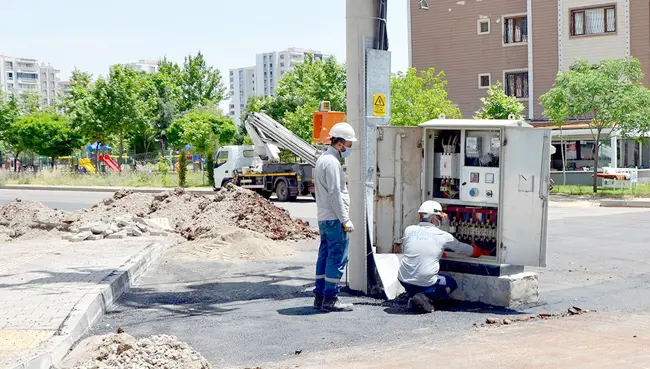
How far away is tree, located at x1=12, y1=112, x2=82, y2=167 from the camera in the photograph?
52438mm

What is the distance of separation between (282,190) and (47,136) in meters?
28.2

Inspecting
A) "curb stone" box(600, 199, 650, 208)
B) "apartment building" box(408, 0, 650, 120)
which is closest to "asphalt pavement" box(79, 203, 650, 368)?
"curb stone" box(600, 199, 650, 208)

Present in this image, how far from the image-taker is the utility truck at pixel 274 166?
3036 cm

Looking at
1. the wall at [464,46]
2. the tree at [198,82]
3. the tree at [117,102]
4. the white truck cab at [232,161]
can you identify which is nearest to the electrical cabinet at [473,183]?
the white truck cab at [232,161]

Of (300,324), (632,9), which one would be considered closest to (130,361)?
(300,324)

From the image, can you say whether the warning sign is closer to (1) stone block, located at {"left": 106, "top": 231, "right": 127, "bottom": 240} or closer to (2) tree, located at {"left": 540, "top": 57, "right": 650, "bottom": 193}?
(1) stone block, located at {"left": 106, "top": 231, "right": 127, "bottom": 240}

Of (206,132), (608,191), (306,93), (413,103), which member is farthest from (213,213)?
(306,93)

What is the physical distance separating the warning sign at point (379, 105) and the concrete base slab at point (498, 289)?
2152mm

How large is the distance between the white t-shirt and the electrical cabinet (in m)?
0.69

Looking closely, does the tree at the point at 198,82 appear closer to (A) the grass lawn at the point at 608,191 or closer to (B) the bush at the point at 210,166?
(B) the bush at the point at 210,166

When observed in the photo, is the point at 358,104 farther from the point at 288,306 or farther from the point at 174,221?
the point at 174,221

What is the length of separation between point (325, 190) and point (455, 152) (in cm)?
190

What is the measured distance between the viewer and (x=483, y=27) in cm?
4234

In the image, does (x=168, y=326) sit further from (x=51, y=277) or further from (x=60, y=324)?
(x=51, y=277)
